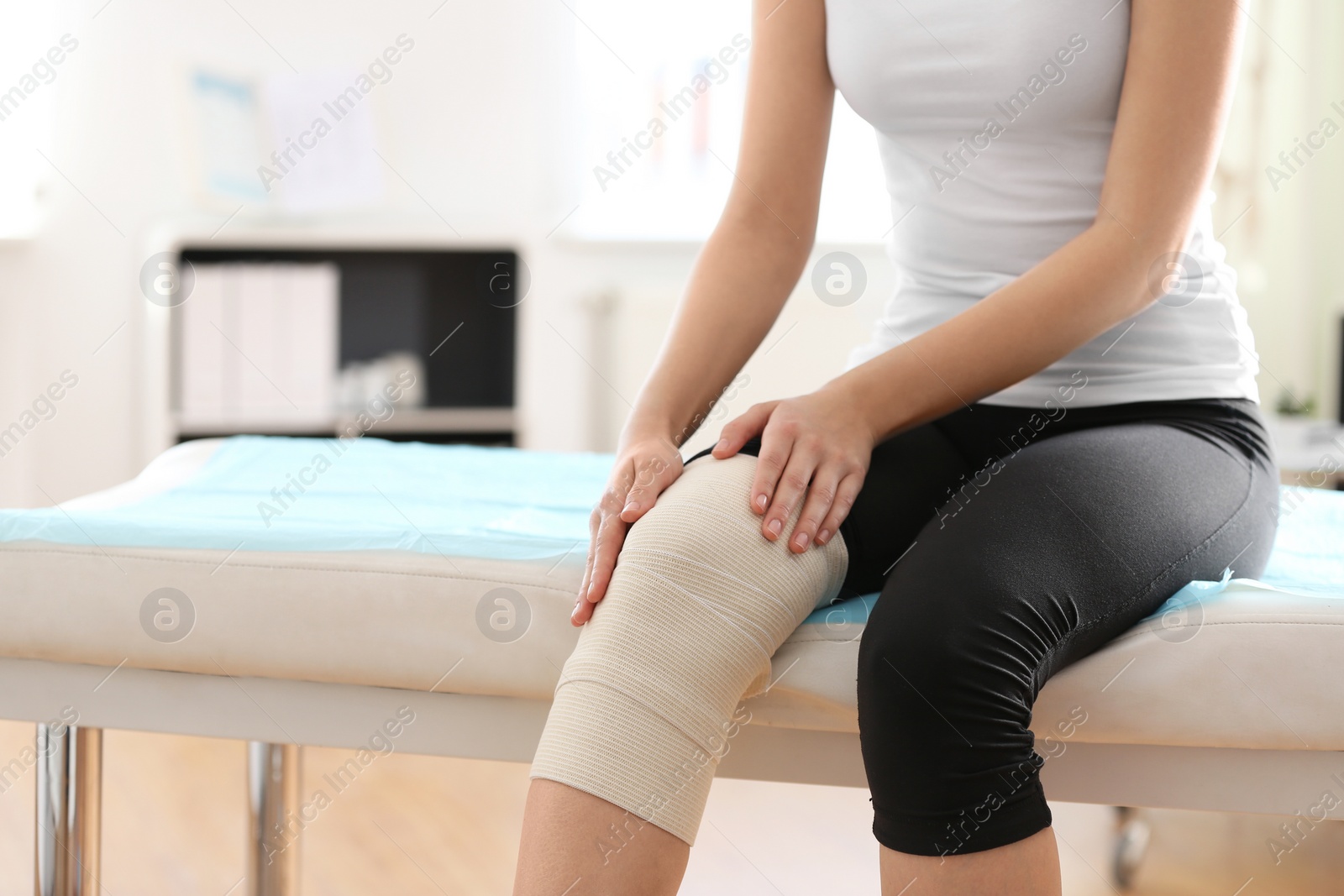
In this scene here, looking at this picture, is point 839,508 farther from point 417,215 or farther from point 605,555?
point 417,215

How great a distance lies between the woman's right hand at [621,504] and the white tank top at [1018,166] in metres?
0.24

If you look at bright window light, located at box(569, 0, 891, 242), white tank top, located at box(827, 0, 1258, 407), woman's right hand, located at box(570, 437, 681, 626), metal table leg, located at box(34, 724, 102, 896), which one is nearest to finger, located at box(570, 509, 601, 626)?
woman's right hand, located at box(570, 437, 681, 626)

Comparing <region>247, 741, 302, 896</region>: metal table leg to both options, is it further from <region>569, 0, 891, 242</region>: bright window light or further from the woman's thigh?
<region>569, 0, 891, 242</region>: bright window light

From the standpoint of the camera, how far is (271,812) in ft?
3.44

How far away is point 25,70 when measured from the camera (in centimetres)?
251

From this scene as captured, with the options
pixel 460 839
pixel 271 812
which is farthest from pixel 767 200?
pixel 460 839

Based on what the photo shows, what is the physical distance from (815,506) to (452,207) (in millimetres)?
2138

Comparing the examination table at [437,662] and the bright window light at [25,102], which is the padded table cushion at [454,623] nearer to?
the examination table at [437,662]

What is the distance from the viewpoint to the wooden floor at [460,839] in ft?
4.08

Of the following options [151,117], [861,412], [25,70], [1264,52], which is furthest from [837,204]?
[861,412]

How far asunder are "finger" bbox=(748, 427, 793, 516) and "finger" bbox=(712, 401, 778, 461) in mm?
28

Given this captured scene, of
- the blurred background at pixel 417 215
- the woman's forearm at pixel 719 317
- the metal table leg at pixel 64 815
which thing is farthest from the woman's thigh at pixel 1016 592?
the blurred background at pixel 417 215

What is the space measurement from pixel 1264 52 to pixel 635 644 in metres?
2.48

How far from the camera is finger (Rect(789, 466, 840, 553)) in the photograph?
66 centimetres
